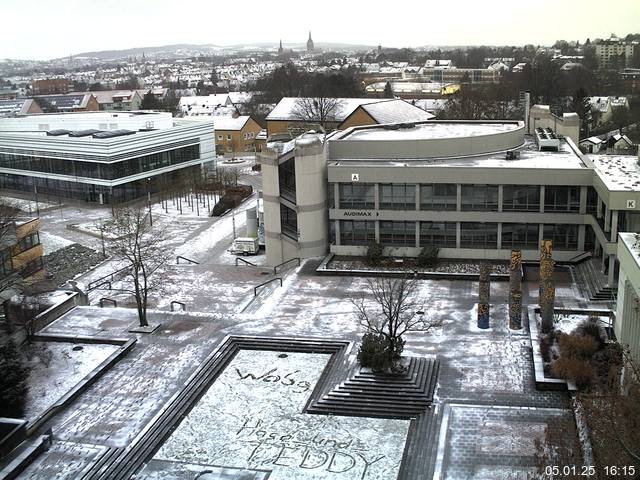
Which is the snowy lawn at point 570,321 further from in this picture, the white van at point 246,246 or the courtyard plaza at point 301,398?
the white van at point 246,246

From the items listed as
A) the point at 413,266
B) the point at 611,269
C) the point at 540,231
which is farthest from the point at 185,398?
the point at 540,231

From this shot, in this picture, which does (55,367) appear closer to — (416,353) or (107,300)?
(107,300)

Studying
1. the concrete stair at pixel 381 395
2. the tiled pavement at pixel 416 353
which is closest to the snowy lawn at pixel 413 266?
the tiled pavement at pixel 416 353

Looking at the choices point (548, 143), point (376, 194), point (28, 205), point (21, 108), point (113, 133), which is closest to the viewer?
point (376, 194)

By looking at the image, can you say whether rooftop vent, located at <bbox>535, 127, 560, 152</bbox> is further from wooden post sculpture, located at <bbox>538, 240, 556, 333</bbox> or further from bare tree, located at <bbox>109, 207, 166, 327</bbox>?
bare tree, located at <bbox>109, 207, 166, 327</bbox>

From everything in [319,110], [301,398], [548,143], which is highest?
[319,110]

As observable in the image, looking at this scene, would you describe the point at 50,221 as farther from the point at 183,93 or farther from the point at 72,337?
the point at 183,93
